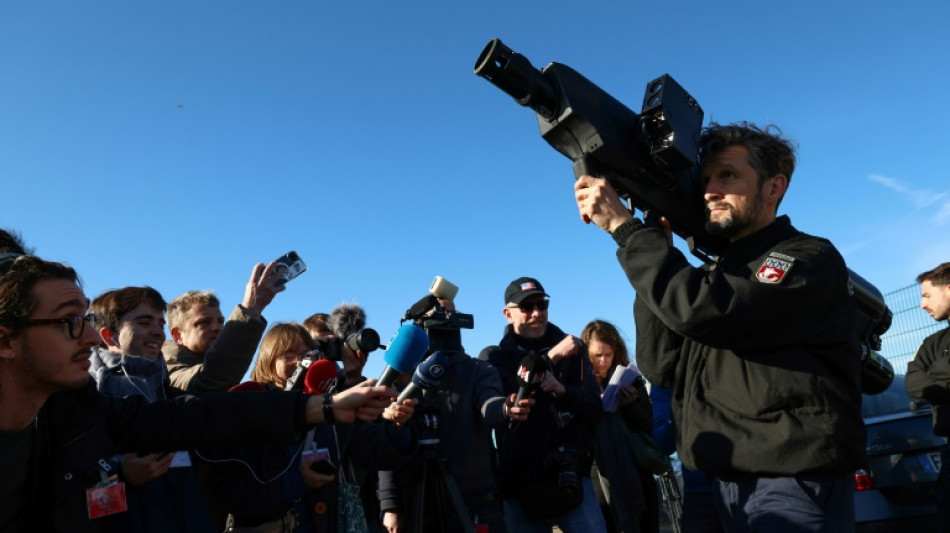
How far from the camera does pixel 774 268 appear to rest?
2.40 m

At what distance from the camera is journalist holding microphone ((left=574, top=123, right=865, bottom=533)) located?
7.43 ft

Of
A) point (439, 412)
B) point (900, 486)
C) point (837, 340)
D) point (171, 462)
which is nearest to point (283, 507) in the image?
point (171, 462)

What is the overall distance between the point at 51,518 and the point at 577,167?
7.24 feet

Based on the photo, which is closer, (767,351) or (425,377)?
(767,351)

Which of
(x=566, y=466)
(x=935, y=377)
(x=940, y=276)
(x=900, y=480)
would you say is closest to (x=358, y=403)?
(x=566, y=466)

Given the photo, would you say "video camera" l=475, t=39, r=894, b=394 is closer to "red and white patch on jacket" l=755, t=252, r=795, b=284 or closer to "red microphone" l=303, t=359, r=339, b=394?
"red and white patch on jacket" l=755, t=252, r=795, b=284

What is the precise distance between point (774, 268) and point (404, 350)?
1.33m

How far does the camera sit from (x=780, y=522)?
2240 mm

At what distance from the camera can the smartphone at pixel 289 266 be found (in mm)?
4117

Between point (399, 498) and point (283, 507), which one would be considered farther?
point (399, 498)

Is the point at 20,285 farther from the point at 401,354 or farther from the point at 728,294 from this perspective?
the point at 728,294

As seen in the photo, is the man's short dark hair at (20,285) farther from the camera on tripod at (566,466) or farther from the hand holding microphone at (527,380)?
the camera on tripod at (566,466)

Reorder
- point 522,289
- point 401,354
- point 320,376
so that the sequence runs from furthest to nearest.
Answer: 1. point 522,289
2. point 320,376
3. point 401,354

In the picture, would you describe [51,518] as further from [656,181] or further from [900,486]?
[900,486]
